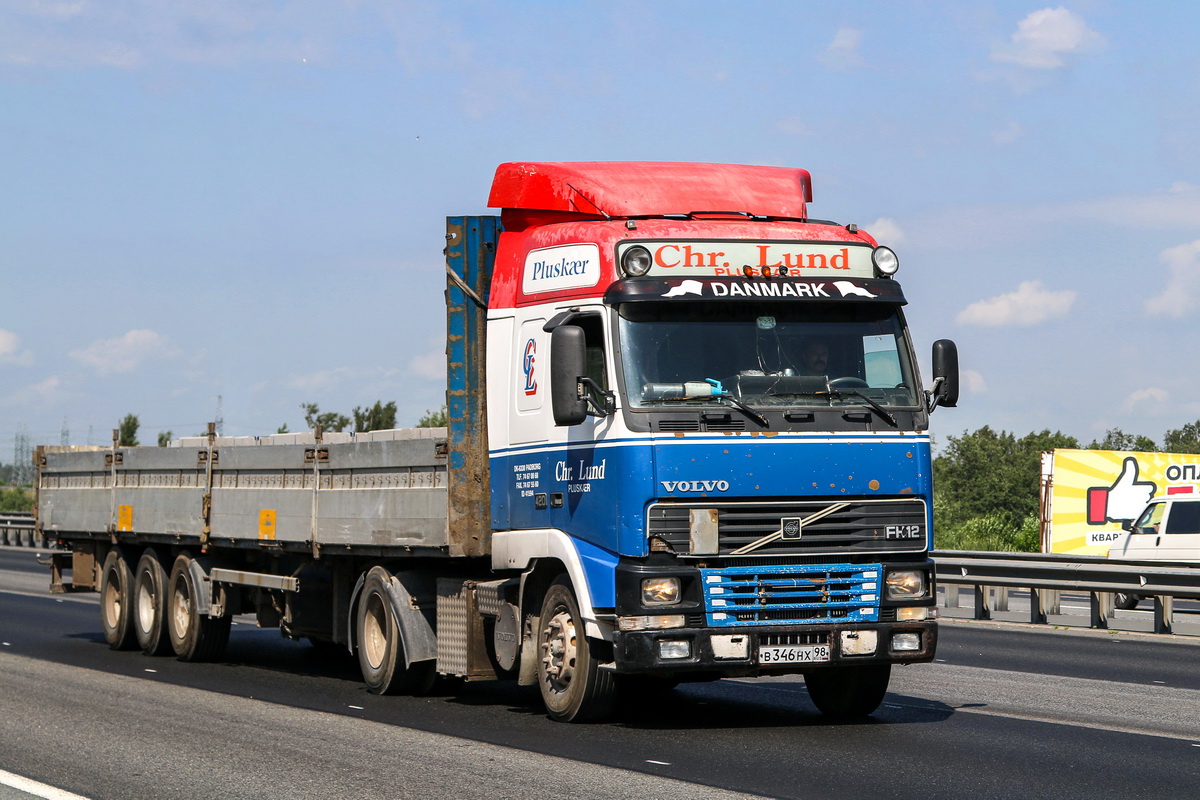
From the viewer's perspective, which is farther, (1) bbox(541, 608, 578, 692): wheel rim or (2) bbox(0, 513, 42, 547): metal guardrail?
(2) bbox(0, 513, 42, 547): metal guardrail

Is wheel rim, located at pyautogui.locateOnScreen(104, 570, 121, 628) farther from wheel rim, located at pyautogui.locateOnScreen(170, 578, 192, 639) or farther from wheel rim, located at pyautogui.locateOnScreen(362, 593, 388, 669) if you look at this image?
wheel rim, located at pyautogui.locateOnScreen(362, 593, 388, 669)

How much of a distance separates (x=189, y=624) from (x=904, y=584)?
887 cm

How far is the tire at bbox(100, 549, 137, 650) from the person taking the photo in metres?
18.3

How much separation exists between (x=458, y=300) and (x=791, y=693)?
4243mm

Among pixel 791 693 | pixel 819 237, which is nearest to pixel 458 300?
pixel 819 237

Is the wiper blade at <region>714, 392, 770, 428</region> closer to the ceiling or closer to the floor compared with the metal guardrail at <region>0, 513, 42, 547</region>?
closer to the ceiling

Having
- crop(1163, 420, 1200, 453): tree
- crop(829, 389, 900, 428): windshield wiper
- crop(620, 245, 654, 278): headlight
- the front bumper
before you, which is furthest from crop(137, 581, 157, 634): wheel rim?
crop(1163, 420, 1200, 453): tree

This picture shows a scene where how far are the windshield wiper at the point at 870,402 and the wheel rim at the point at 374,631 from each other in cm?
450

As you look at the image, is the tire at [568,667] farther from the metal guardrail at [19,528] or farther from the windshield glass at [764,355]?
the metal guardrail at [19,528]

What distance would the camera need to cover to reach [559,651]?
11.0 metres

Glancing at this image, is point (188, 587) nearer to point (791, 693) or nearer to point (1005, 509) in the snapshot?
point (791, 693)

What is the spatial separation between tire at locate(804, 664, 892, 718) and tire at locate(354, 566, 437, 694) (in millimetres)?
3178

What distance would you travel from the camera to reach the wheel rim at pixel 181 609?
17.0 metres

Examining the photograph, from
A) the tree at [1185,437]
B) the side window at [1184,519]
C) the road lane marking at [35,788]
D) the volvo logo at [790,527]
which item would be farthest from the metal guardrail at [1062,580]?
the tree at [1185,437]
